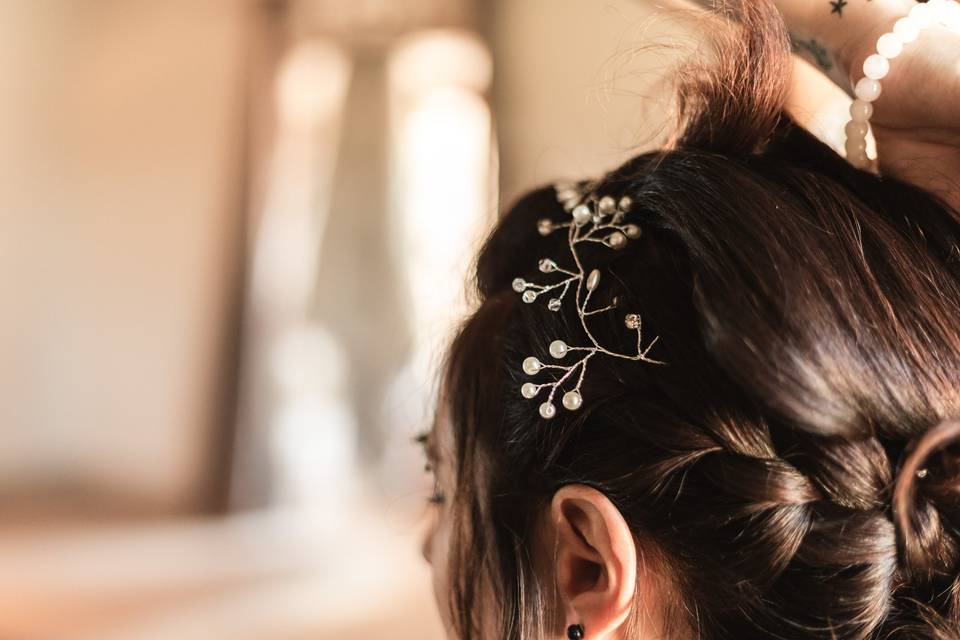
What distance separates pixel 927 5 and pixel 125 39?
1179mm

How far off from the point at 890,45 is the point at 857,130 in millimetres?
60

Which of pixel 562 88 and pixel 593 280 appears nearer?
pixel 593 280

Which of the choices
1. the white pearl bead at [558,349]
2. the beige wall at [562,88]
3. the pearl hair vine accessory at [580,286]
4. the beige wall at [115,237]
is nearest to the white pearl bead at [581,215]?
the pearl hair vine accessory at [580,286]

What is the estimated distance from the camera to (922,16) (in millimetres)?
542

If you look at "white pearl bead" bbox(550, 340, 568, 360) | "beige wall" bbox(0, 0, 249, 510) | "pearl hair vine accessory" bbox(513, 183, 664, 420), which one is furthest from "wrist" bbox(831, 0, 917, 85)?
"beige wall" bbox(0, 0, 249, 510)

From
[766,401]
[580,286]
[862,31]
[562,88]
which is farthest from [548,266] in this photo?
[562,88]

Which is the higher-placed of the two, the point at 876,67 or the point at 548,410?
the point at 876,67

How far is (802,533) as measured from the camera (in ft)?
1.49

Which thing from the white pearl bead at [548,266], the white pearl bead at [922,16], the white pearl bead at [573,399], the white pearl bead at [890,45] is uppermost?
the white pearl bead at [922,16]

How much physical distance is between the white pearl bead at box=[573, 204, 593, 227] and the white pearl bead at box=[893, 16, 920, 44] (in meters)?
0.25

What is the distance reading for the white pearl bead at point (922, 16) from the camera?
0.54 meters

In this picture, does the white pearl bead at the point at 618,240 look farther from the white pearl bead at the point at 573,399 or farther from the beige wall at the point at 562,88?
the beige wall at the point at 562,88

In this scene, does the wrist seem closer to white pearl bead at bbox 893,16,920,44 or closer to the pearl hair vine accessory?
white pearl bead at bbox 893,16,920,44

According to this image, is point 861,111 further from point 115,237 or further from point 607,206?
point 115,237
